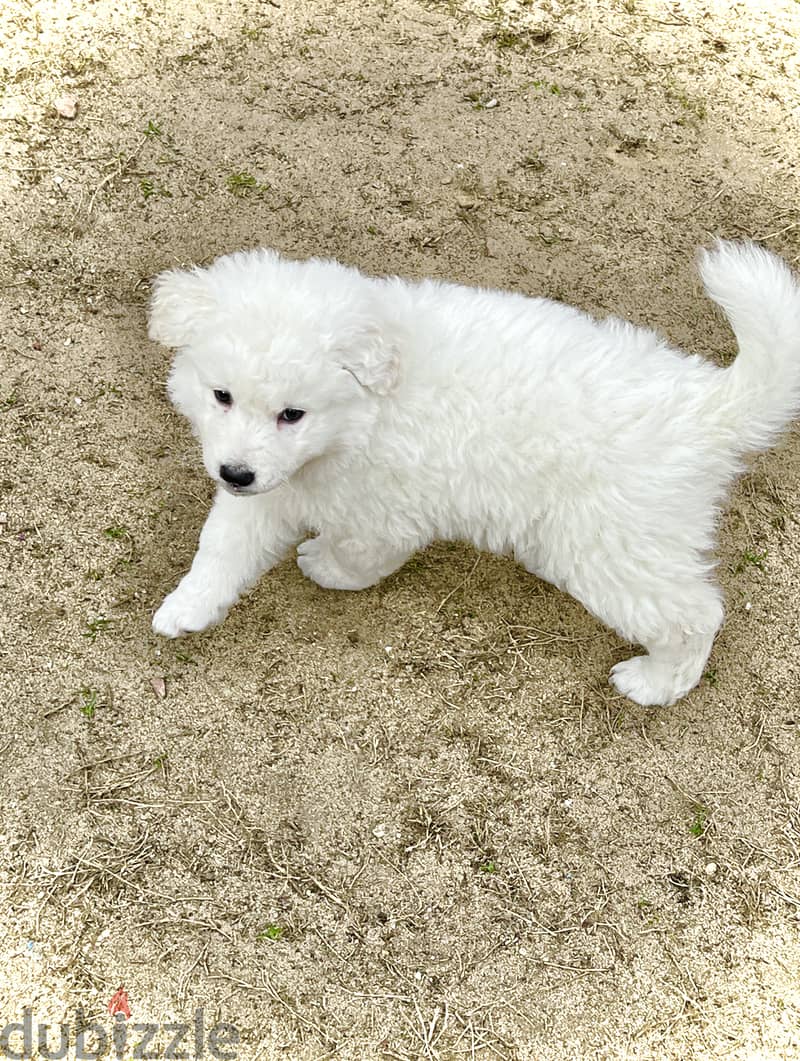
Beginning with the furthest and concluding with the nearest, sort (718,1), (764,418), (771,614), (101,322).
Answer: (718,1) < (101,322) < (771,614) < (764,418)

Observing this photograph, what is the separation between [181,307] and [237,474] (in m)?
0.42

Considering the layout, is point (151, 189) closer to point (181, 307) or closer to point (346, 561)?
point (181, 307)

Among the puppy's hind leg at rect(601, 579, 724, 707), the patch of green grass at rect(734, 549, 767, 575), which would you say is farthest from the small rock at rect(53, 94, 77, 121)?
the patch of green grass at rect(734, 549, 767, 575)

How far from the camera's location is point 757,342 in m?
2.01

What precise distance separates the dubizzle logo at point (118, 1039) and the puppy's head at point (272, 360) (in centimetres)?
139

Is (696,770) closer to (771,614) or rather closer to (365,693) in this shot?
(771,614)

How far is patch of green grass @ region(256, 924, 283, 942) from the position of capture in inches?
95.4

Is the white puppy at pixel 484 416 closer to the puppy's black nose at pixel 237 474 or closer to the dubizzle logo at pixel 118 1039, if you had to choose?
the puppy's black nose at pixel 237 474

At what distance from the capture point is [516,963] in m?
2.47

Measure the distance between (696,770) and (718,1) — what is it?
3833mm

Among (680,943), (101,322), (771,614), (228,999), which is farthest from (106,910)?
(771,614)

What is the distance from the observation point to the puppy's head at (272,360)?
1997 mm

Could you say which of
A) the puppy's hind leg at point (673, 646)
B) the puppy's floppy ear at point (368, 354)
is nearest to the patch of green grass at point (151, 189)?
the puppy's floppy ear at point (368, 354)

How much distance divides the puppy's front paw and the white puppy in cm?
18
